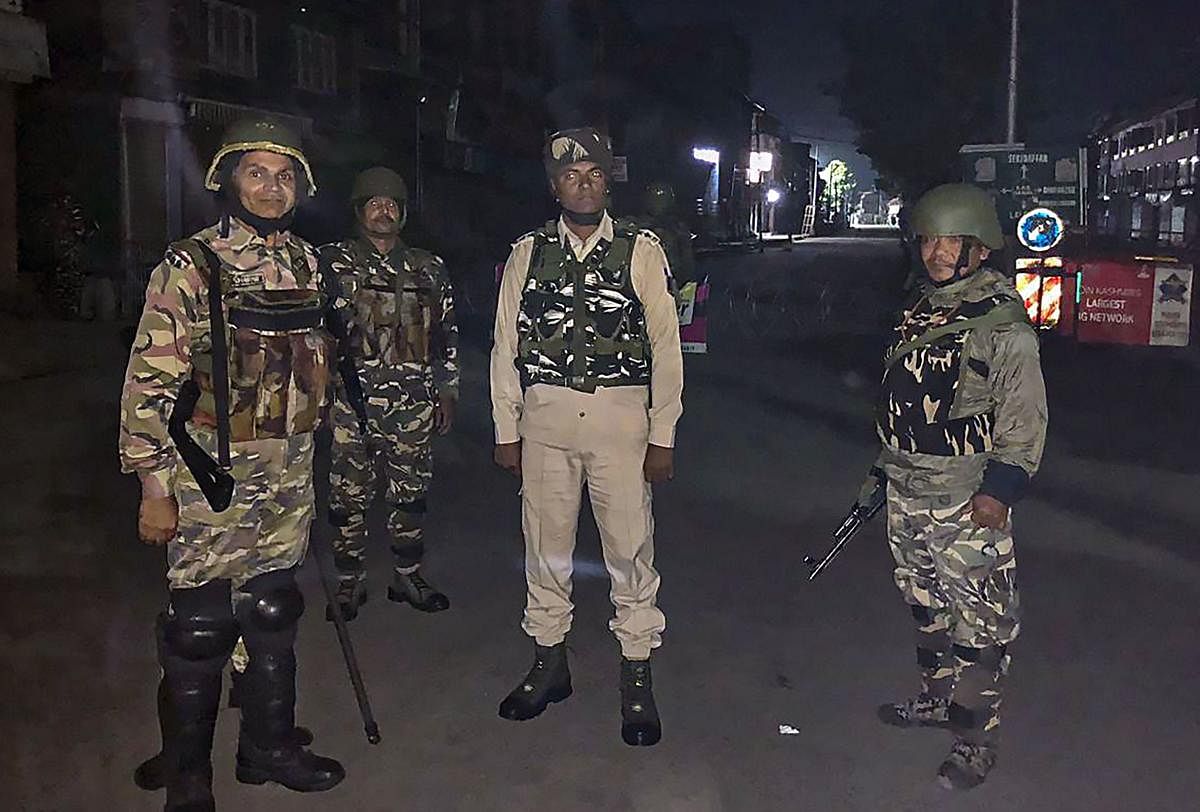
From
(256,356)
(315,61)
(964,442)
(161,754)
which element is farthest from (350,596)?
(315,61)

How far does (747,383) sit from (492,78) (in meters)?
27.5

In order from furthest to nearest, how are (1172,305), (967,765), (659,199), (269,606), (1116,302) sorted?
(1116,302) < (1172,305) < (659,199) < (967,765) < (269,606)

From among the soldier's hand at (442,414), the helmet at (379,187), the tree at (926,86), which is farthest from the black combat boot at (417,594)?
the tree at (926,86)

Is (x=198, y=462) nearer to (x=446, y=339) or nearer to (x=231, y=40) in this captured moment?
(x=446, y=339)

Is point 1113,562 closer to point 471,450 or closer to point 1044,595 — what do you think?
point 1044,595

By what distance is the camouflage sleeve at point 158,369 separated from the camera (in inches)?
140

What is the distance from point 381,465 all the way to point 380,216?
120cm

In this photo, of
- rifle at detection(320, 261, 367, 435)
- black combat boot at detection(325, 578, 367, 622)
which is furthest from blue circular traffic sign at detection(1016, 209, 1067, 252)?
rifle at detection(320, 261, 367, 435)

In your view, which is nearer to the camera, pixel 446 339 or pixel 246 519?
pixel 246 519

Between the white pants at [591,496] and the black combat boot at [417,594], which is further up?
the white pants at [591,496]

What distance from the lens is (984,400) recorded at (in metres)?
4.00

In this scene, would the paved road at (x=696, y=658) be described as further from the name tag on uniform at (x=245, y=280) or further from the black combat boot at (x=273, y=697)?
the name tag on uniform at (x=245, y=280)

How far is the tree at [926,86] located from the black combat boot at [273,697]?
121ft

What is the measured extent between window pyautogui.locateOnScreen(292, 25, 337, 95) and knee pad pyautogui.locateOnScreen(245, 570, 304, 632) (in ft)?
81.6
